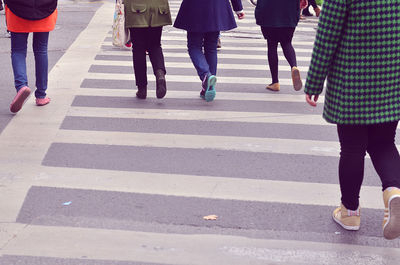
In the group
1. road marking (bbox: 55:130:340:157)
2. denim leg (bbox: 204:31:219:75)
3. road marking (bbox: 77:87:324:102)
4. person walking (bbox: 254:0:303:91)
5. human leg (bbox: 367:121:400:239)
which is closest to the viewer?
human leg (bbox: 367:121:400:239)

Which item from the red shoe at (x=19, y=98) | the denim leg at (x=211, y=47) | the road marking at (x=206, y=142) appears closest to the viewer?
the road marking at (x=206, y=142)

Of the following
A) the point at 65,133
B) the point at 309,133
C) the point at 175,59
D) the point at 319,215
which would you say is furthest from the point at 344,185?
the point at 175,59

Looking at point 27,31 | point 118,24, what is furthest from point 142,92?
point 118,24

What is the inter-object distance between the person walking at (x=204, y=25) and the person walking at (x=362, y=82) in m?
3.57

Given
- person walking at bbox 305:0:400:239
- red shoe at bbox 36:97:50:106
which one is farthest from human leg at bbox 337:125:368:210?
red shoe at bbox 36:97:50:106

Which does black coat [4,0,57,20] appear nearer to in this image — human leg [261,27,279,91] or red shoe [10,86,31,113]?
red shoe [10,86,31,113]

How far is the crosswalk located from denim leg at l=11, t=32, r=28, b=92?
12.4 inches

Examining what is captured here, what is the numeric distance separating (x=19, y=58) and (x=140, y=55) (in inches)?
50.0

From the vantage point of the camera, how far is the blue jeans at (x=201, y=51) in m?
7.96

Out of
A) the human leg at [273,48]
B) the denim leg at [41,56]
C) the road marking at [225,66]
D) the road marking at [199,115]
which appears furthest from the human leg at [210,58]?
the road marking at [225,66]

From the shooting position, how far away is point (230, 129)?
6.93 meters

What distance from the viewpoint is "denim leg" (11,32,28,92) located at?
24.3ft

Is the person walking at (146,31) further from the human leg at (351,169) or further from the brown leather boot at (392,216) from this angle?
the brown leather boot at (392,216)

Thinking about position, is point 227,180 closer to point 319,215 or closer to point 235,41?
point 319,215
